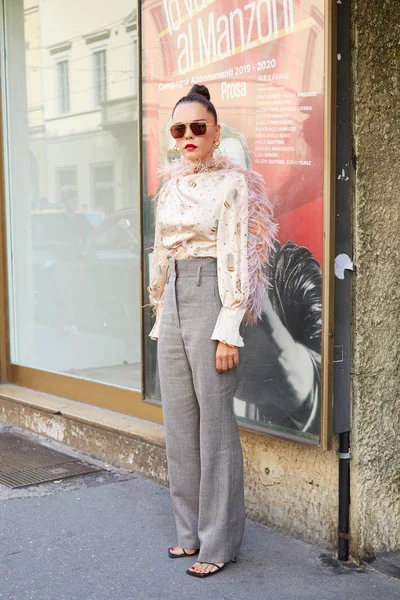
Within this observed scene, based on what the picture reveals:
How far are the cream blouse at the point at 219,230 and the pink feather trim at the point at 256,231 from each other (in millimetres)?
187

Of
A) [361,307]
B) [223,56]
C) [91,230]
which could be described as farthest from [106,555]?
[91,230]

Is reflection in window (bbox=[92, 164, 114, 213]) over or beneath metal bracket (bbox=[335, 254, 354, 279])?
over

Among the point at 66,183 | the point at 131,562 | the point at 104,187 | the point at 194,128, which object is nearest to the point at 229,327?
the point at 194,128

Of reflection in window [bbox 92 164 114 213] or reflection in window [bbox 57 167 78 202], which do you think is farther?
reflection in window [bbox 57 167 78 202]

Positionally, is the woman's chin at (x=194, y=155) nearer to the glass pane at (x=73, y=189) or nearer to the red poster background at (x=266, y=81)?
the red poster background at (x=266, y=81)

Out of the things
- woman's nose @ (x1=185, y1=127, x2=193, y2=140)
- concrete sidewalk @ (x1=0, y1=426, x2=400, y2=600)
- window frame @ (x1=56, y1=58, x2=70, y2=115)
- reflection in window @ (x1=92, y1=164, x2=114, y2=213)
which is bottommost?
concrete sidewalk @ (x1=0, y1=426, x2=400, y2=600)

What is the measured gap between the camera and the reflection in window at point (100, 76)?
19.5 feet

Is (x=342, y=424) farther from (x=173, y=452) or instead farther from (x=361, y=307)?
(x=173, y=452)

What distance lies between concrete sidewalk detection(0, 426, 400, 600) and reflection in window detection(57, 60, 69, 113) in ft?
10.3

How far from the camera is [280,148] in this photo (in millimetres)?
3850

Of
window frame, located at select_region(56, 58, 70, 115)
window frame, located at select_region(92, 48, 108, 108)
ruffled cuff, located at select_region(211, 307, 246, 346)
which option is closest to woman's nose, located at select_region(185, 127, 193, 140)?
ruffled cuff, located at select_region(211, 307, 246, 346)

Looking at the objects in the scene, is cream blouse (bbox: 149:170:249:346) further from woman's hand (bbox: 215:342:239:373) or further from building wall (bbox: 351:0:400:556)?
building wall (bbox: 351:0:400:556)

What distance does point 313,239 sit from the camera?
12.2 feet

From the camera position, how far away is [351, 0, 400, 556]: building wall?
11.8 ft
